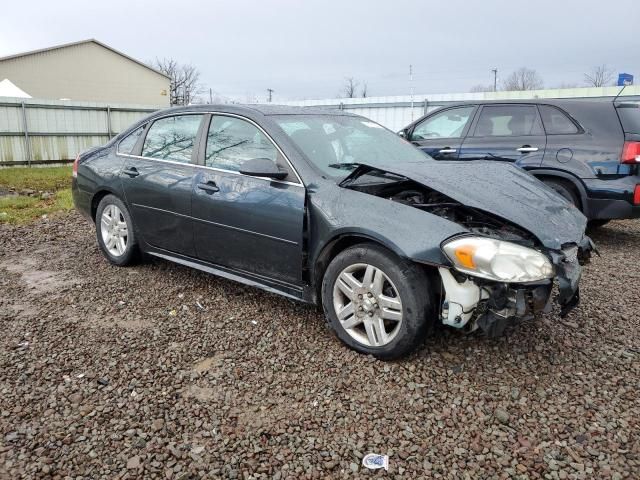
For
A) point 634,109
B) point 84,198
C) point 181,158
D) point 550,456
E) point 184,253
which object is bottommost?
point 550,456

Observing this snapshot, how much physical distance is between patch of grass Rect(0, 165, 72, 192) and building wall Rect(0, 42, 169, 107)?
14317 millimetres

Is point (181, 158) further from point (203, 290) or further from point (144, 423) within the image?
point (144, 423)

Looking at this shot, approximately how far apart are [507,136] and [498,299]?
167 inches

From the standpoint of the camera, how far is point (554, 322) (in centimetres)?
364

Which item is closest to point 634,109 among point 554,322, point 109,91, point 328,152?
point 554,322

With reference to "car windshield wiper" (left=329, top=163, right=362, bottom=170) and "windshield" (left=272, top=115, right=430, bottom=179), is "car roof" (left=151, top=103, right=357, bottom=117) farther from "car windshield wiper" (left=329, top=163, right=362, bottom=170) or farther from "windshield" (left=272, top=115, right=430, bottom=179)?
"car windshield wiper" (left=329, top=163, right=362, bottom=170)

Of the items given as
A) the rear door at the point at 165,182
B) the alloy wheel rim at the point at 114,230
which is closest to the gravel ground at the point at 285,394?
the rear door at the point at 165,182

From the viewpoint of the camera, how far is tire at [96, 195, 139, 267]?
15.3ft

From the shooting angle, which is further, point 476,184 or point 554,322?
point 554,322

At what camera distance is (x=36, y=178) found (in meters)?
11.4

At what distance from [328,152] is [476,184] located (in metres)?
1.10

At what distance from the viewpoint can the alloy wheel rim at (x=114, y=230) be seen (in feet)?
15.6

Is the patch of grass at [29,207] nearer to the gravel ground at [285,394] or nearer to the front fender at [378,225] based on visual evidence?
the gravel ground at [285,394]

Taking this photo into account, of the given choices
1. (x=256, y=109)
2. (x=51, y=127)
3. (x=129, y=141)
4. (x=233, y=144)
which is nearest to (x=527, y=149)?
(x=256, y=109)
